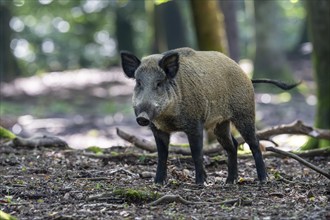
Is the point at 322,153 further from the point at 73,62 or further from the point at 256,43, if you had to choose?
the point at 73,62

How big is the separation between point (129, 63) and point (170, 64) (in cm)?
49

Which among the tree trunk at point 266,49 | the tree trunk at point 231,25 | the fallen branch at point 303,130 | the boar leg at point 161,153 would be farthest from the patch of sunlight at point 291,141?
the tree trunk at point 266,49

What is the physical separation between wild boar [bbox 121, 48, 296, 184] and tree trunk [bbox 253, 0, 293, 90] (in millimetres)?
14556

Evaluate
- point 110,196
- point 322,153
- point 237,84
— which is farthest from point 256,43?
point 110,196

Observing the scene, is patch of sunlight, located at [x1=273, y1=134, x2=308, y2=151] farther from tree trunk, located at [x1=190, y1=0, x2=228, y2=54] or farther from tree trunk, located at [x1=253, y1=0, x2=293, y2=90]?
tree trunk, located at [x1=253, y1=0, x2=293, y2=90]

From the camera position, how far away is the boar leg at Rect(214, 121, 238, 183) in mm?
Answer: 8102

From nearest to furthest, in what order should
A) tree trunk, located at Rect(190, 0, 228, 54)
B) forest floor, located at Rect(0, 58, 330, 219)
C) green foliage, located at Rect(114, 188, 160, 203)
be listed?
forest floor, located at Rect(0, 58, 330, 219) → green foliage, located at Rect(114, 188, 160, 203) → tree trunk, located at Rect(190, 0, 228, 54)

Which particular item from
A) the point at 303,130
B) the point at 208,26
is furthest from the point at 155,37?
the point at 303,130

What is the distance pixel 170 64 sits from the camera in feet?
24.2

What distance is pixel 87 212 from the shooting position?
605 cm

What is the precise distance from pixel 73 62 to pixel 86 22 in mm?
2358

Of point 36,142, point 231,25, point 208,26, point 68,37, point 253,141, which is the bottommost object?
point 36,142

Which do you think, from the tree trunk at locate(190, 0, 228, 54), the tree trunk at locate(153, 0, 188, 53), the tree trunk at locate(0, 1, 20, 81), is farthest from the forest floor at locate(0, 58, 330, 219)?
the tree trunk at locate(153, 0, 188, 53)

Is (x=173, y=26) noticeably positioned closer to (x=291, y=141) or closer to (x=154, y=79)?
(x=291, y=141)
